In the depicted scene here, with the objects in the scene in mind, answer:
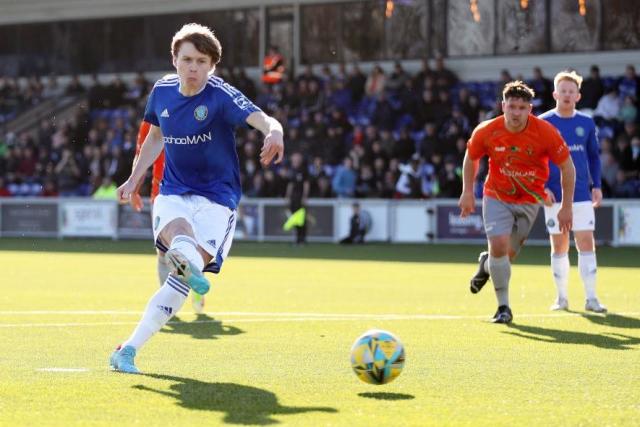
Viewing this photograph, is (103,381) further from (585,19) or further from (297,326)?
(585,19)

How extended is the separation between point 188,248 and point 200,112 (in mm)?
923

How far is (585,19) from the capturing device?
35.5 metres

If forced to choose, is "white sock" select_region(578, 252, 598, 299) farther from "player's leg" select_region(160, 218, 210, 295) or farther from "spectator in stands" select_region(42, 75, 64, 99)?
"spectator in stands" select_region(42, 75, 64, 99)

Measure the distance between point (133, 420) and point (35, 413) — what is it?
1.81 ft

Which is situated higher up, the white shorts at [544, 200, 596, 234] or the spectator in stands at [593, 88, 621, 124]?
the spectator in stands at [593, 88, 621, 124]

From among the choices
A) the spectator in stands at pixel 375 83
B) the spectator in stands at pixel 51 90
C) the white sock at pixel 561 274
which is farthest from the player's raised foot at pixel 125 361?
the spectator in stands at pixel 51 90

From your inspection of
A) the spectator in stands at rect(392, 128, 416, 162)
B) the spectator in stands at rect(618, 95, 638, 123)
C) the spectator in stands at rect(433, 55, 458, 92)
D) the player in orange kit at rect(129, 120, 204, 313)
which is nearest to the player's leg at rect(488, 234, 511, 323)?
the player in orange kit at rect(129, 120, 204, 313)

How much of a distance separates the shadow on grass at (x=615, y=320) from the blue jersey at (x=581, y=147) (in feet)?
4.91

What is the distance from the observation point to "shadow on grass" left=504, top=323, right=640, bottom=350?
984cm

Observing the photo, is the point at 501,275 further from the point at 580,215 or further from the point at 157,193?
the point at 157,193

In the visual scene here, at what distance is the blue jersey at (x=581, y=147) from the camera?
13.1 m

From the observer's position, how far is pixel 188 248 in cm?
780

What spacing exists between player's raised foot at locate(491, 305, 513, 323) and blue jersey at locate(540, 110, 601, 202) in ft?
6.86

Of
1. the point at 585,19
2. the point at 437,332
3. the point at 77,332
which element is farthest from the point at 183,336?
the point at 585,19
